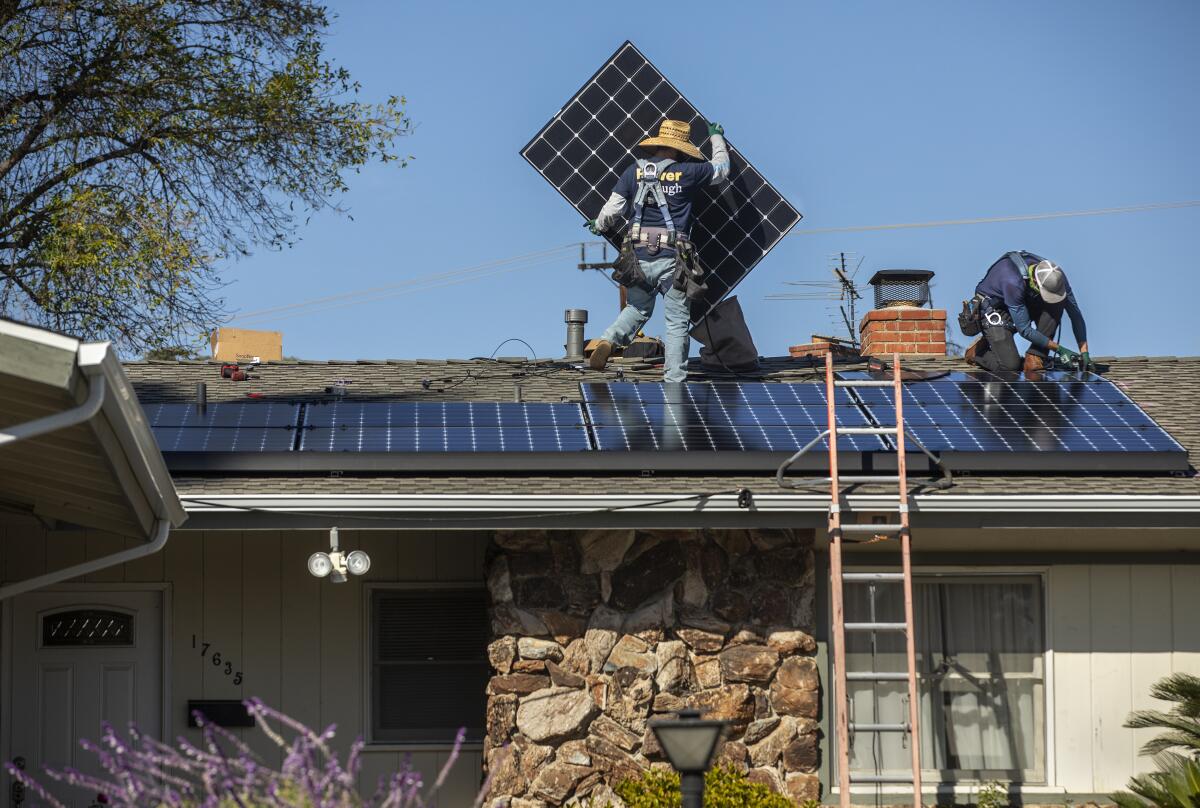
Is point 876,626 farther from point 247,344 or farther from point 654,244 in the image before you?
point 247,344

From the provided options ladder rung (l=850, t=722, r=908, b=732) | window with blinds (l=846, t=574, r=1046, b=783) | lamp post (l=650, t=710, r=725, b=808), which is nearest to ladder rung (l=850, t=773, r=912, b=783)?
window with blinds (l=846, t=574, r=1046, b=783)

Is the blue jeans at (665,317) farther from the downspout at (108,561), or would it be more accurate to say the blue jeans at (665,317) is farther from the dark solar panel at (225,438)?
the downspout at (108,561)

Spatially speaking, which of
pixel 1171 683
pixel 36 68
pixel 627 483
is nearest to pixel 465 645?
pixel 627 483

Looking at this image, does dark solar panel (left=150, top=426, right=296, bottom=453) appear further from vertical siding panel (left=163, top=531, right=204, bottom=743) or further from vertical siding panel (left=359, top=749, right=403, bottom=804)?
vertical siding panel (left=359, top=749, right=403, bottom=804)

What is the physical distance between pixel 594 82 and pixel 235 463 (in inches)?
271

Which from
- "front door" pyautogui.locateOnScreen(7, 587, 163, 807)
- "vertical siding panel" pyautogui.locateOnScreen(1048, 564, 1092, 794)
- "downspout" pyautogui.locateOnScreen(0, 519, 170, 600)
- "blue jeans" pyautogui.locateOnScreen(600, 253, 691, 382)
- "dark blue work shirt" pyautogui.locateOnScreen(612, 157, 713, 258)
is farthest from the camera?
"dark blue work shirt" pyautogui.locateOnScreen(612, 157, 713, 258)

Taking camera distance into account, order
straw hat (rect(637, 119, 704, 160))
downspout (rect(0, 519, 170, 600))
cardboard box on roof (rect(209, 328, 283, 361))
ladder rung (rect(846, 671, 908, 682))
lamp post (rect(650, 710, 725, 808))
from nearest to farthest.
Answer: lamp post (rect(650, 710, 725, 808)), downspout (rect(0, 519, 170, 600)), ladder rung (rect(846, 671, 908, 682)), straw hat (rect(637, 119, 704, 160)), cardboard box on roof (rect(209, 328, 283, 361))

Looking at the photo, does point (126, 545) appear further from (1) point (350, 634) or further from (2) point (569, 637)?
(2) point (569, 637)

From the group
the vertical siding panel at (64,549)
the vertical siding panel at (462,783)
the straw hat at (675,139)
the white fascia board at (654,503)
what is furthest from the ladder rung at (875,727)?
the vertical siding panel at (64,549)

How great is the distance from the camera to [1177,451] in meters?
13.0

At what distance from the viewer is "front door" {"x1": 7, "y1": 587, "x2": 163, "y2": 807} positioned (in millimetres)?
13312

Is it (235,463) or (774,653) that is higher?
(235,463)

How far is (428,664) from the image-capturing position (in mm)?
13781

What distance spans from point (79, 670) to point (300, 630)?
1.88 meters
